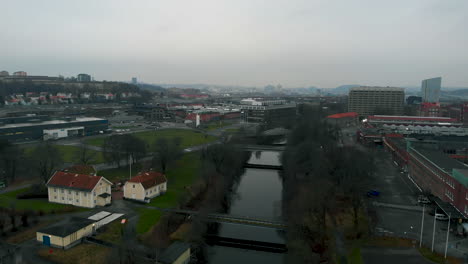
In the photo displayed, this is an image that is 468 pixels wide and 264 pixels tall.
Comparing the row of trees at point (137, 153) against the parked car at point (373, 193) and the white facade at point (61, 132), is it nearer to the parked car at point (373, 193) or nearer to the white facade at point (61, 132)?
the parked car at point (373, 193)

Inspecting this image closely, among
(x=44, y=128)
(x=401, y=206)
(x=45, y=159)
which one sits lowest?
(x=401, y=206)

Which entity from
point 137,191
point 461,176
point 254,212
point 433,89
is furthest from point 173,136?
point 433,89

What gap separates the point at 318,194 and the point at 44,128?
26842 mm

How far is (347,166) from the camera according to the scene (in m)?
18.3

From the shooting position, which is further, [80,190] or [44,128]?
[44,128]

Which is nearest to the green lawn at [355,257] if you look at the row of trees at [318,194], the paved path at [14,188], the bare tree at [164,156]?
the row of trees at [318,194]

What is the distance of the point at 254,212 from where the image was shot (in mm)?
15508

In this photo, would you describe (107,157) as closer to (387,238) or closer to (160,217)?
(160,217)

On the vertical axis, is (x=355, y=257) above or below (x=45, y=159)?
below

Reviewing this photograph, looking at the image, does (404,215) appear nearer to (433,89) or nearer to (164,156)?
(164,156)

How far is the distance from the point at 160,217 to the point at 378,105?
51727 mm

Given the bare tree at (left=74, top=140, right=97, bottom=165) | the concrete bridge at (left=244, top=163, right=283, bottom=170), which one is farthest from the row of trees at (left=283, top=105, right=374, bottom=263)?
the bare tree at (left=74, top=140, right=97, bottom=165)

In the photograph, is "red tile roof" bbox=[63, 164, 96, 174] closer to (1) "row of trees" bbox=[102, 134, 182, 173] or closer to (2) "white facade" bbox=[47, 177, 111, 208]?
(2) "white facade" bbox=[47, 177, 111, 208]

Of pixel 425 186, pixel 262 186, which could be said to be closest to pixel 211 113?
pixel 262 186
